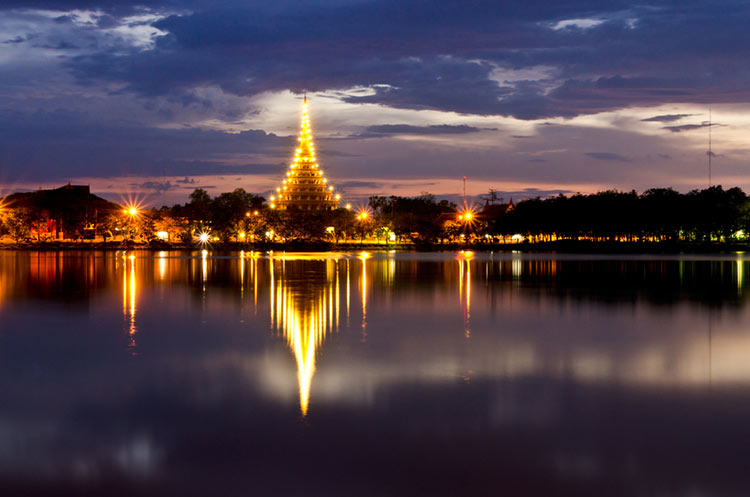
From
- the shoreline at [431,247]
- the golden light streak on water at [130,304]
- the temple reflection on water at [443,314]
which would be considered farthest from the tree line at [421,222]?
the golden light streak on water at [130,304]

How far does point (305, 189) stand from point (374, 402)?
156569mm

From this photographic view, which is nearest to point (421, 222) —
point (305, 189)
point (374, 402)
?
point (305, 189)

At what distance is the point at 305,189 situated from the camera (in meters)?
169

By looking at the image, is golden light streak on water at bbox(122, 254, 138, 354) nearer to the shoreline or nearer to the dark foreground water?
the dark foreground water

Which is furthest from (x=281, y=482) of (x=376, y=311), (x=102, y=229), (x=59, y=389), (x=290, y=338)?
Answer: (x=102, y=229)

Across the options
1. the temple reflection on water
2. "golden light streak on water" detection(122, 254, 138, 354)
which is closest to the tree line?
the temple reflection on water

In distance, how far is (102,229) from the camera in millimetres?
141375

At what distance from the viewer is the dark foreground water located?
9.67m

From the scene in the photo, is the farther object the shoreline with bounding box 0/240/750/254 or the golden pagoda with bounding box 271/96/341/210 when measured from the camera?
the golden pagoda with bounding box 271/96/341/210

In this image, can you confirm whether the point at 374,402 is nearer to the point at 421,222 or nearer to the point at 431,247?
the point at 431,247

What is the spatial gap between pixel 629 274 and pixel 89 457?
154 feet

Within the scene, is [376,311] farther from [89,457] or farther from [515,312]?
[89,457]

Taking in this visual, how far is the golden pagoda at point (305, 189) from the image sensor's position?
16675 cm

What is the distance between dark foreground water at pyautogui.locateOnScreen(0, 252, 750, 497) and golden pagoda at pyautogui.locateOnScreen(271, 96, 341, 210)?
138 meters
